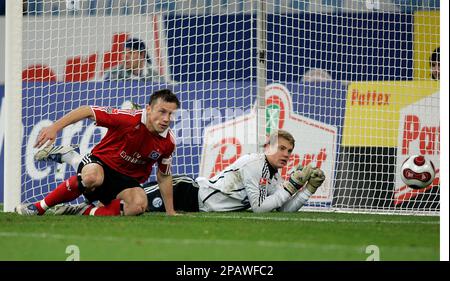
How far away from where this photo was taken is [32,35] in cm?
1063

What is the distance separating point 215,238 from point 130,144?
7.01ft

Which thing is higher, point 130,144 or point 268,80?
point 268,80

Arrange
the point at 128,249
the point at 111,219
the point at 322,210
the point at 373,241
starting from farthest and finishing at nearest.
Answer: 1. the point at 322,210
2. the point at 111,219
3. the point at 373,241
4. the point at 128,249

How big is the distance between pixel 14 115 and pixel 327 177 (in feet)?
10.9

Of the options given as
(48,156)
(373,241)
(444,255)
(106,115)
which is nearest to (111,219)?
(106,115)

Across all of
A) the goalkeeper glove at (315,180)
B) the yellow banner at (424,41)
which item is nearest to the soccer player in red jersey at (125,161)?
the goalkeeper glove at (315,180)

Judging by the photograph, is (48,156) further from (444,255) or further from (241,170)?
(444,255)

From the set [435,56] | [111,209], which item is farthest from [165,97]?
[435,56]

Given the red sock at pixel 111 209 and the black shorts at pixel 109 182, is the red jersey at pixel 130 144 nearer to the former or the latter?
the black shorts at pixel 109 182

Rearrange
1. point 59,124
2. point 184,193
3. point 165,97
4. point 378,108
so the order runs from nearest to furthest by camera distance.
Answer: point 59,124 → point 165,97 → point 184,193 → point 378,108

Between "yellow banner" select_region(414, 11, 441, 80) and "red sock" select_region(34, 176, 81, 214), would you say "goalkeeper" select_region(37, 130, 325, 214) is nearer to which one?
"red sock" select_region(34, 176, 81, 214)

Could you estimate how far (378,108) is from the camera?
10.9 meters

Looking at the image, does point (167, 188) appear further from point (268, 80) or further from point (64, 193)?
point (268, 80)
